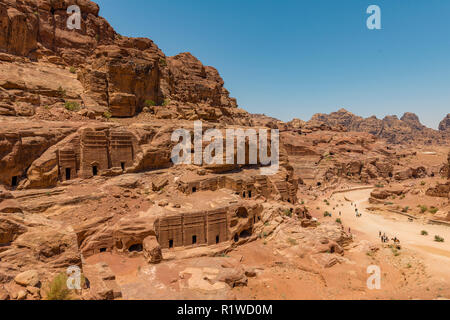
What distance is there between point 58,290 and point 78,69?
36.2 metres

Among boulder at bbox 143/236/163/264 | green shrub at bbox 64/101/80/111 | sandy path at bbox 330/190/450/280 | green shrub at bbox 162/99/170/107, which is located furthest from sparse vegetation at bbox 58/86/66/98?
sandy path at bbox 330/190/450/280

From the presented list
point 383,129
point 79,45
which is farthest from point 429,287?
point 383,129

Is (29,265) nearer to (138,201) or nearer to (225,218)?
(138,201)

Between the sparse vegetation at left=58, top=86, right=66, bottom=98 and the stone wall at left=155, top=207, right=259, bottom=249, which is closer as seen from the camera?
the stone wall at left=155, top=207, right=259, bottom=249

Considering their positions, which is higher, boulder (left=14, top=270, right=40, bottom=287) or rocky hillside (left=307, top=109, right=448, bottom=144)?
rocky hillside (left=307, top=109, right=448, bottom=144)

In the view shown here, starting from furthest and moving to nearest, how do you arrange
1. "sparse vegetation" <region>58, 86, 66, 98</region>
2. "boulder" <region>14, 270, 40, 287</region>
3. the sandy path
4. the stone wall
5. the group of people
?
1. "sparse vegetation" <region>58, 86, 66, 98</region>
2. the group of people
3. the sandy path
4. the stone wall
5. "boulder" <region>14, 270, 40, 287</region>

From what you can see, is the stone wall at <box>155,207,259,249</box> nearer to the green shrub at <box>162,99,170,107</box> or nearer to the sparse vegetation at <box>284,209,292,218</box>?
the sparse vegetation at <box>284,209,292,218</box>

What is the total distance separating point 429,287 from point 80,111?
32.0 meters

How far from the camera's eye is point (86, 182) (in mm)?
21938

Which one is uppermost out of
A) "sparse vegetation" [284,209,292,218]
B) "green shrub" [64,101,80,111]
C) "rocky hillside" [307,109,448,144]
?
"rocky hillside" [307,109,448,144]

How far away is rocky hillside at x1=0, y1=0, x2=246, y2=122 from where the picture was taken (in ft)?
87.1

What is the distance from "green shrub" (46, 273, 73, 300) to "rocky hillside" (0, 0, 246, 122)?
2000cm

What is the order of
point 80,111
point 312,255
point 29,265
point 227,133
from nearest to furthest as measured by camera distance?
point 29,265 → point 312,255 → point 80,111 → point 227,133

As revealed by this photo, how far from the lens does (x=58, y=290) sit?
800 centimetres
